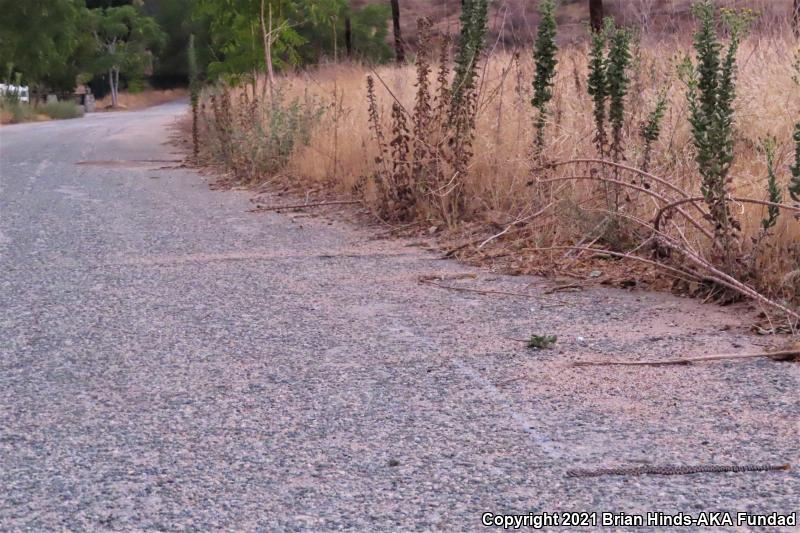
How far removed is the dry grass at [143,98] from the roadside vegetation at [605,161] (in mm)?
49160

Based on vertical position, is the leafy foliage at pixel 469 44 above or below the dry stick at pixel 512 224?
above

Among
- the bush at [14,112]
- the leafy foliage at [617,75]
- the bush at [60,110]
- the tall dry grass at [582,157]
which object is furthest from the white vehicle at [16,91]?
the leafy foliage at [617,75]

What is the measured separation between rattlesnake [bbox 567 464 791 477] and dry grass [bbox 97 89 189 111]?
5569cm

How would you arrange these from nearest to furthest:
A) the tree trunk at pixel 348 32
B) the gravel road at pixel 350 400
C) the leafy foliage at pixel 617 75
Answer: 1. the gravel road at pixel 350 400
2. the leafy foliage at pixel 617 75
3. the tree trunk at pixel 348 32

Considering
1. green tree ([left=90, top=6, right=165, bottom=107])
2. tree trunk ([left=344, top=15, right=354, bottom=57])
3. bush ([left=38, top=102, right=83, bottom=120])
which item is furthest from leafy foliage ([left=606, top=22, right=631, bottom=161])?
green tree ([left=90, top=6, right=165, bottom=107])

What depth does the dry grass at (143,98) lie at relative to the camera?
194 feet

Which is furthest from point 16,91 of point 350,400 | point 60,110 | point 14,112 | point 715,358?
point 715,358

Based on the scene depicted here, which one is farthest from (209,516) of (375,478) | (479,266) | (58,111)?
(58,111)

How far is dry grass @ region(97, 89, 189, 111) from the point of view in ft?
194

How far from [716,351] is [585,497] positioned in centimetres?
166

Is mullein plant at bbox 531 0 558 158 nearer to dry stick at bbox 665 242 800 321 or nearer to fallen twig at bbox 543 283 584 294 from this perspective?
fallen twig at bbox 543 283 584 294

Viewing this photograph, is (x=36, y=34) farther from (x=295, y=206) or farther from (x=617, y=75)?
(x=617, y=75)

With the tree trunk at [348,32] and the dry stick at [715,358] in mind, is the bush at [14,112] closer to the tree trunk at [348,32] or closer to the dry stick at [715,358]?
the tree trunk at [348,32]

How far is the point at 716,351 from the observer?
14.5ft
